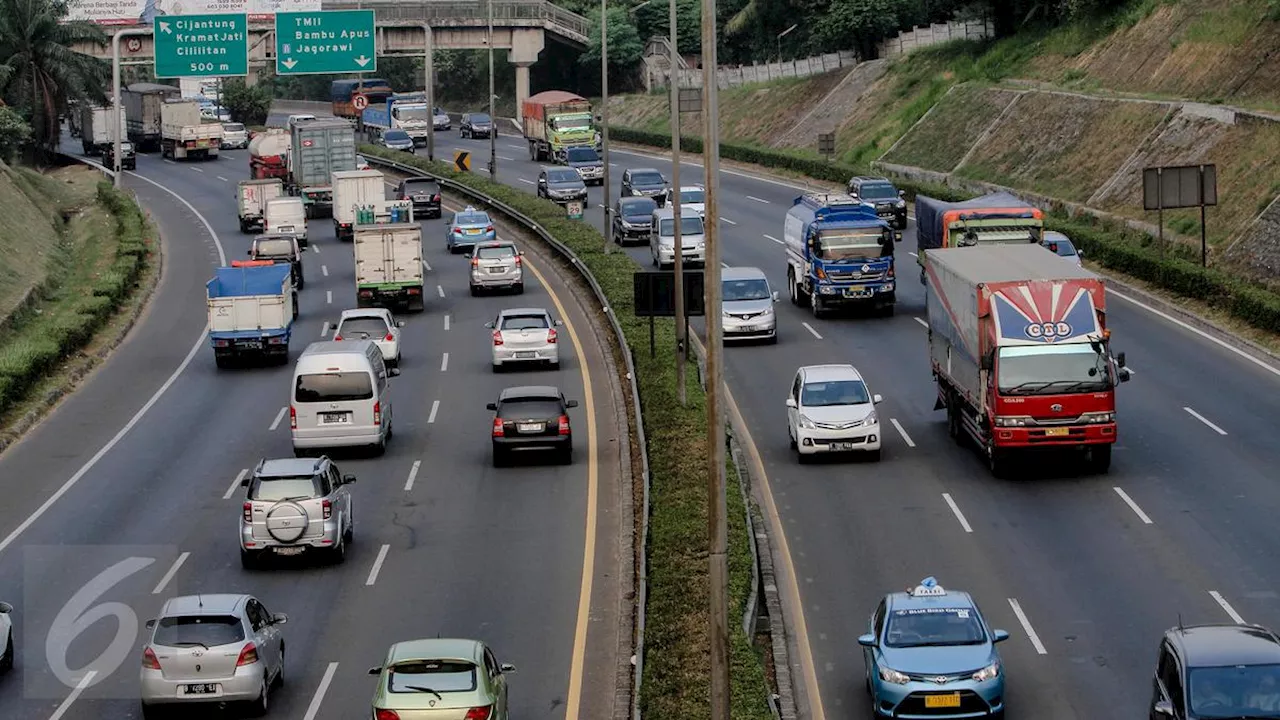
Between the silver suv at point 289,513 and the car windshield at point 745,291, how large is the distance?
2015 cm

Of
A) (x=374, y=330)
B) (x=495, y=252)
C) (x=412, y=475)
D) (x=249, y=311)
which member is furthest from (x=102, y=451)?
(x=495, y=252)

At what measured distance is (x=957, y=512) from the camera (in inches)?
1273

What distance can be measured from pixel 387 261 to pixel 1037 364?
2693 centimetres

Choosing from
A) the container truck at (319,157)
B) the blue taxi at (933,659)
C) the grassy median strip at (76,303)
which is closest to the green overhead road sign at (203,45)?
the container truck at (319,157)

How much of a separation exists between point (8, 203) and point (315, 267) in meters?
13.1

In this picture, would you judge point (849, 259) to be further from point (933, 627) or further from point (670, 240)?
point (933, 627)

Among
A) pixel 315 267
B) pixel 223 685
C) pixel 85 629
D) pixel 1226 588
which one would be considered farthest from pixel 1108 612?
pixel 315 267

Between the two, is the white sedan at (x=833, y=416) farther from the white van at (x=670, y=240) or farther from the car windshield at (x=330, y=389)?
the white van at (x=670, y=240)

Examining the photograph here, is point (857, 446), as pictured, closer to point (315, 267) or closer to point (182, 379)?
point (182, 379)

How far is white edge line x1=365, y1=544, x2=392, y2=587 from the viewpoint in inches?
1168

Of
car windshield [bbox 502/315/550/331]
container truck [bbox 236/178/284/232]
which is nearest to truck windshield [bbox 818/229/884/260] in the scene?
car windshield [bbox 502/315/550/331]

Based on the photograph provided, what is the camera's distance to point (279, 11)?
85.9 m

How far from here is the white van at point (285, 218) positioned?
232 ft

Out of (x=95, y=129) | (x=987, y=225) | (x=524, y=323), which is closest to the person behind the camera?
(x=524, y=323)
